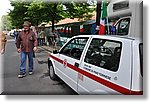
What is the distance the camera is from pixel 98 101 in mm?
2277

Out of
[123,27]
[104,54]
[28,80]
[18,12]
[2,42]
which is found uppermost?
[18,12]

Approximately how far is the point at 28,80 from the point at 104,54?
3.58 ft

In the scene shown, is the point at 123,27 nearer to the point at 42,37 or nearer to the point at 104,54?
the point at 104,54

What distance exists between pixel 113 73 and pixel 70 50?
86cm

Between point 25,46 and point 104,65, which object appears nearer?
point 104,65

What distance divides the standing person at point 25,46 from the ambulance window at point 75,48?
0.41 metres

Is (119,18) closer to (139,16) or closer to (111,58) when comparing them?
(139,16)

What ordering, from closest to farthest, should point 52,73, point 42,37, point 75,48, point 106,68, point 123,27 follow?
point 106,68 → point 123,27 → point 75,48 → point 42,37 → point 52,73

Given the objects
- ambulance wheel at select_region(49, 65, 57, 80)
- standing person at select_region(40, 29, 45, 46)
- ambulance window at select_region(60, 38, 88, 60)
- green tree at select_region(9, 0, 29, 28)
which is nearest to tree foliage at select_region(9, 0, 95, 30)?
green tree at select_region(9, 0, 29, 28)

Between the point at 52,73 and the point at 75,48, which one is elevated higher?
the point at 75,48

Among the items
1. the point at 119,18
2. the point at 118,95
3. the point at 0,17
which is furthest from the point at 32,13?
the point at 118,95

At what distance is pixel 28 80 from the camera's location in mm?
2578

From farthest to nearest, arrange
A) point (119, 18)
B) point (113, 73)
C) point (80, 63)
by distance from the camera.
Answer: point (119, 18)
point (80, 63)
point (113, 73)

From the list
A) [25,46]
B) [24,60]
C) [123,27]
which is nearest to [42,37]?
[25,46]
